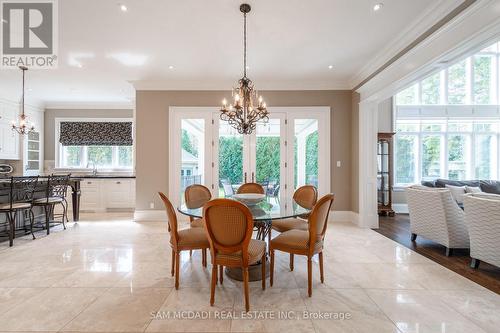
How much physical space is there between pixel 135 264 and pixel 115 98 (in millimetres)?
5048

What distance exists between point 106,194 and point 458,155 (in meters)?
9.25

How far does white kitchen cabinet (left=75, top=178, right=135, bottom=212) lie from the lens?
6.17m

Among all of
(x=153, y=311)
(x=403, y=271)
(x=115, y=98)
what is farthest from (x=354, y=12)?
(x=115, y=98)

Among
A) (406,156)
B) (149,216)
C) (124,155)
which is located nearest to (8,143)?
(124,155)

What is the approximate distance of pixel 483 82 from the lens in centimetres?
622

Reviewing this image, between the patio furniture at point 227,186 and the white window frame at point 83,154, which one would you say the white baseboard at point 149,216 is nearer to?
the patio furniture at point 227,186

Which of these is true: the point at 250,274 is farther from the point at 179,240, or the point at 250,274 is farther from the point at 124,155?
the point at 124,155

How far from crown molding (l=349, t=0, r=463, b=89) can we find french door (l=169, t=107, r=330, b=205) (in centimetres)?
125

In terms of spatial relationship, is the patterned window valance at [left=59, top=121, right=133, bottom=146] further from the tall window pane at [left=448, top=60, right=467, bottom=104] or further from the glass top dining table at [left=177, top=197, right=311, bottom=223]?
the tall window pane at [left=448, top=60, right=467, bottom=104]

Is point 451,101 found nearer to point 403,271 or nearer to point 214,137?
point 403,271

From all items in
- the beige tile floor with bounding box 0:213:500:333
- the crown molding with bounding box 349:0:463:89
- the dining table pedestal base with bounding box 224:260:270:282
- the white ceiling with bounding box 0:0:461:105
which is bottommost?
the beige tile floor with bounding box 0:213:500:333

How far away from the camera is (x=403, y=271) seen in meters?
2.76

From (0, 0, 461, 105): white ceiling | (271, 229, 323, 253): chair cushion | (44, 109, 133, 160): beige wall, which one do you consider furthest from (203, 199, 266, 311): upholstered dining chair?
(44, 109, 133, 160): beige wall

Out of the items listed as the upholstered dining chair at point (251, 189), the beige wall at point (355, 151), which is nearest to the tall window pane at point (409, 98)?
the beige wall at point (355, 151)
